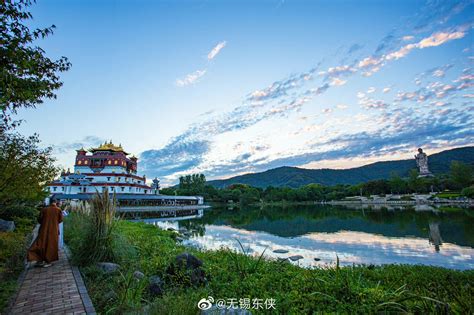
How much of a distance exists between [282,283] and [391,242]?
10290mm

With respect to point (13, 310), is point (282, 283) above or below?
below

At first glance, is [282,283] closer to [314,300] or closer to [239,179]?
[314,300]

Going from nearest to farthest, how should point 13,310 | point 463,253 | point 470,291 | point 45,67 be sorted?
point 13,310
point 470,291
point 45,67
point 463,253

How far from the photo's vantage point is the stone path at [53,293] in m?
3.61

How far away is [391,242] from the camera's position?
1250 centimetres

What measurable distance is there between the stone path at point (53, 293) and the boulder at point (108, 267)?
16.1 inches

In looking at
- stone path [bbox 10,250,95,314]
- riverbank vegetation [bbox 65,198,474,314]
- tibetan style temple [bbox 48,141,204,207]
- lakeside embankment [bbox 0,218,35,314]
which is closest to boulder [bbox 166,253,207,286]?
riverbank vegetation [bbox 65,198,474,314]

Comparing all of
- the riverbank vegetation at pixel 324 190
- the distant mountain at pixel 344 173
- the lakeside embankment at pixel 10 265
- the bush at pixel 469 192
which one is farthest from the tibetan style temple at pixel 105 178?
the distant mountain at pixel 344 173

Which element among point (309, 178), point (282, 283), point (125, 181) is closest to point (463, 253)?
point (282, 283)

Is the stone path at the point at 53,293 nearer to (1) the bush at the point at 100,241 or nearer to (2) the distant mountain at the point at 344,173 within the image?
(1) the bush at the point at 100,241

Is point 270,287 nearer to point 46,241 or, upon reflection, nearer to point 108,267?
point 108,267

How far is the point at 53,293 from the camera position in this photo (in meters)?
4.21

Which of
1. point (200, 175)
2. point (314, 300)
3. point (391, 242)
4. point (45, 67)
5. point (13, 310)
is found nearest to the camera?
point (13, 310)

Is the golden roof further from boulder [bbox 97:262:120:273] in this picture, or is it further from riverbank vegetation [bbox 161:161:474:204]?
boulder [bbox 97:262:120:273]
